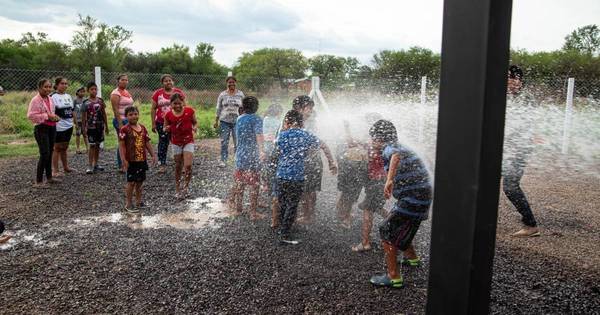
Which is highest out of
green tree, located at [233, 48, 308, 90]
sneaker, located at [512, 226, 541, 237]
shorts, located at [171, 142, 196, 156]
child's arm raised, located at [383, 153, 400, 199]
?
green tree, located at [233, 48, 308, 90]

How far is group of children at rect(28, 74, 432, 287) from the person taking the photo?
4.00 m

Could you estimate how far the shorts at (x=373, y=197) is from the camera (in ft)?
16.0

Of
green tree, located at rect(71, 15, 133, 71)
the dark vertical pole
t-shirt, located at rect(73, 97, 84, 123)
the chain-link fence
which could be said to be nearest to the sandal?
the dark vertical pole

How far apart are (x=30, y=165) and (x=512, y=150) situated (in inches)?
385

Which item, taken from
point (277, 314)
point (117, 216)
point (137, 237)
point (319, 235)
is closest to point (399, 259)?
point (319, 235)

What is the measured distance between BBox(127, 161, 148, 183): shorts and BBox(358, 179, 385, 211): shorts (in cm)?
338

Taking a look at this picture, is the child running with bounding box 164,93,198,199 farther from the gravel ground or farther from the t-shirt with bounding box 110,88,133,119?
the t-shirt with bounding box 110,88,133,119

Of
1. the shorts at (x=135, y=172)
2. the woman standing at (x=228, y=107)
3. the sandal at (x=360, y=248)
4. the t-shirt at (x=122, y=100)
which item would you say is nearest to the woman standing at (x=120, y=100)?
the t-shirt at (x=122, y=100)

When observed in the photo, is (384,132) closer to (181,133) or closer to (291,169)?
(291,169)

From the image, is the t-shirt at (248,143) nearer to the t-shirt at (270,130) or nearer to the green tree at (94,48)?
the t-shirt at (270,130)

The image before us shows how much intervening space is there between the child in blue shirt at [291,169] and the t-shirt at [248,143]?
968mm

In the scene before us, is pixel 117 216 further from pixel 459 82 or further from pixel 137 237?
pixel 459 82

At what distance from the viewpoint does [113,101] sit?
8.52 m

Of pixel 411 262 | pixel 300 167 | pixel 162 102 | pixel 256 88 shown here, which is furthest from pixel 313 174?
pixel 256 88
